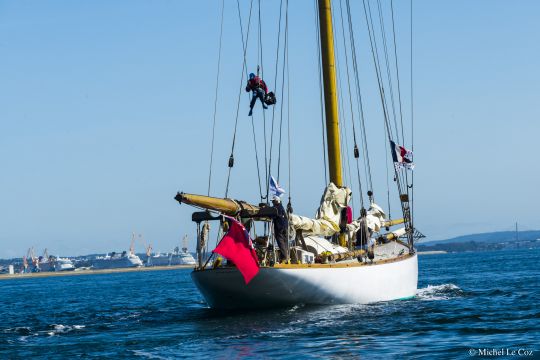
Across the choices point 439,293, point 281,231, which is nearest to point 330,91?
point 439,293

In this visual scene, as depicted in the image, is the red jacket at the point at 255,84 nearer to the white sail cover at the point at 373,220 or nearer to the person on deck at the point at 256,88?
the person on deck at the point at 256,88

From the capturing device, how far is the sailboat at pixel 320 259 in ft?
97.8

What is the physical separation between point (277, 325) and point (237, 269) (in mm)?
3506

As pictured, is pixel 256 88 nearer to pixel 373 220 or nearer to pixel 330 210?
pixel 330 210

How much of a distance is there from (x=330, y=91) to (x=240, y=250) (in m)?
13.7

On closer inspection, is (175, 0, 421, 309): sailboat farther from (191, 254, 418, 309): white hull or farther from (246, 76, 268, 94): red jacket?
(246, 76, 268, 94): red jacket

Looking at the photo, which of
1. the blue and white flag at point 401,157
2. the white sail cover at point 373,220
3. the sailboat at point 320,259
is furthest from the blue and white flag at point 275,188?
the blue and white flag at point 401,157

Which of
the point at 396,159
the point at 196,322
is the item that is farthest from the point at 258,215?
the point at 396,159

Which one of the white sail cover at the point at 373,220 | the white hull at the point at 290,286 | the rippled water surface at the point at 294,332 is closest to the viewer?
the rippled water surface at the point at 294,332

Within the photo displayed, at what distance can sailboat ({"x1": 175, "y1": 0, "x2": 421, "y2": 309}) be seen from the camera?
29.8m

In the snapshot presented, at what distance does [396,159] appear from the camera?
44188mm

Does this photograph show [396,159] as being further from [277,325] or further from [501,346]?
[501,346]

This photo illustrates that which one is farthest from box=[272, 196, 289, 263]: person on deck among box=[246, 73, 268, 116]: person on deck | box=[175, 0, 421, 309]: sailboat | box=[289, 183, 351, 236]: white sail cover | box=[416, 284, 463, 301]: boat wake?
box=[416, 284, 463, 301]: boat wake

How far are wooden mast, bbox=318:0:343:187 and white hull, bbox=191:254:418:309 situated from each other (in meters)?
7.40
